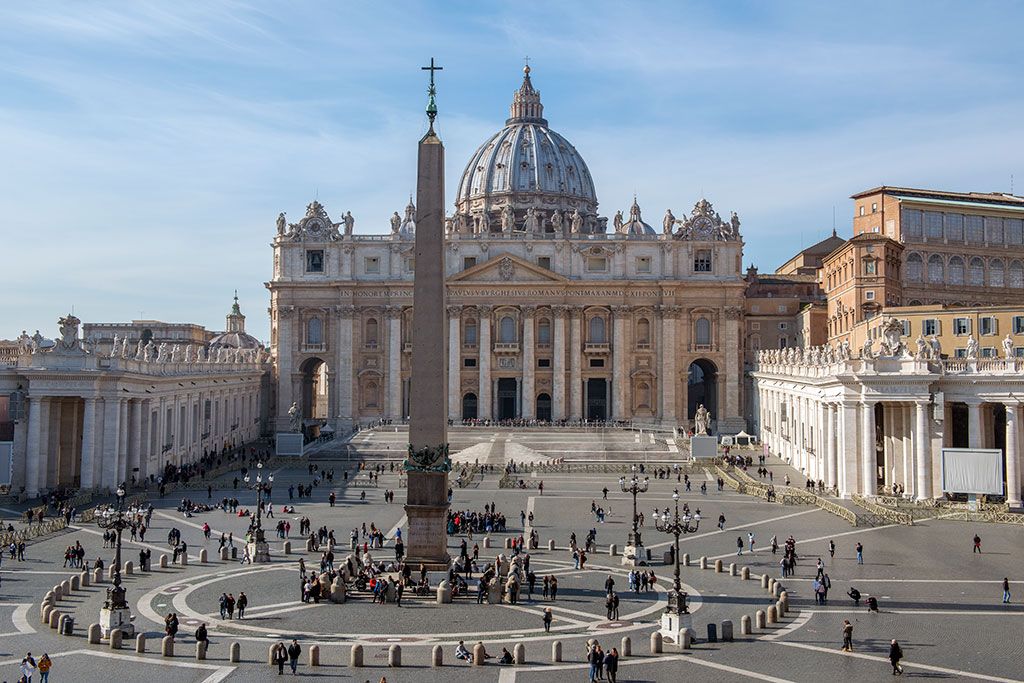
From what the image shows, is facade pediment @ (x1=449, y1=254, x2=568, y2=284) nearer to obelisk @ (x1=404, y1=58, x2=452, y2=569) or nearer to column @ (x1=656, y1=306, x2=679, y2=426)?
column @ (x1=656, y1=306, x2=679, y2=426)

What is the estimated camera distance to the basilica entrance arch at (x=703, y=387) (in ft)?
289

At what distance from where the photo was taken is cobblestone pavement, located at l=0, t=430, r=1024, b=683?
2092cm

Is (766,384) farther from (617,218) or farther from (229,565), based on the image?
(229,565)

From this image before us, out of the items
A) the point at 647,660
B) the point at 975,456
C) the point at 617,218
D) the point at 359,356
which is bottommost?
the point at 647,660

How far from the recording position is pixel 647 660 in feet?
71.5

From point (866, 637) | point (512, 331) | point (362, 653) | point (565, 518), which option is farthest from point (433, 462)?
point (512, 331)

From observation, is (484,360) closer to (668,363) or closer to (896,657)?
(668,363)

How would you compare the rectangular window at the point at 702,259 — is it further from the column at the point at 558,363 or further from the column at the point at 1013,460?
the column at the point at 1013,460

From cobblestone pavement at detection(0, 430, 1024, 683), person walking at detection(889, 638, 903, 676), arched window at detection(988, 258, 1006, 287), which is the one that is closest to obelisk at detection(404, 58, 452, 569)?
cobblestone pavement at detection(0, 430, 1024, 683)

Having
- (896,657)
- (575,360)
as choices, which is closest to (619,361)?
(575,360)

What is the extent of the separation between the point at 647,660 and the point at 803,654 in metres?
3.18

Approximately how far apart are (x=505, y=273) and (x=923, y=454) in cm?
4688

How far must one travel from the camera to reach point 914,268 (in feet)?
238

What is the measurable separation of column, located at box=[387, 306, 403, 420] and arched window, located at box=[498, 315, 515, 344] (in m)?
8.21
